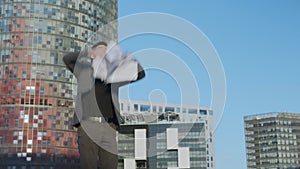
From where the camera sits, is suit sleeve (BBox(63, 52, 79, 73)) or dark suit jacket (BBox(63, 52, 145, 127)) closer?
dark suit jacket (BBox(63, 52, 145, 127))

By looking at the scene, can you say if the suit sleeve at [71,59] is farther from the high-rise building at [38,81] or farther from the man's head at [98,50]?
the high-rise building at [38,81]

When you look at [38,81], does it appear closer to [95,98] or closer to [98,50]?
[98,50]

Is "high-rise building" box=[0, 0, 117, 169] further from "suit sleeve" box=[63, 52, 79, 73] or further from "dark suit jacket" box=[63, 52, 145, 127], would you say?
"dark suit jacket" box=[63, 52, 145, 127]

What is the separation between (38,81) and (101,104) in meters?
88.9

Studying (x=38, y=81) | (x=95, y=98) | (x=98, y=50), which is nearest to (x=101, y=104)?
(x=95, y=98)

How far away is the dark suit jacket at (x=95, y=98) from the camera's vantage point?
15.4ft

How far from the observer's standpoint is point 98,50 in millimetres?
4855

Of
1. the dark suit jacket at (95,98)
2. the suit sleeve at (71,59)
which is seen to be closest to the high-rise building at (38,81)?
the suit sleeve at (71,59)

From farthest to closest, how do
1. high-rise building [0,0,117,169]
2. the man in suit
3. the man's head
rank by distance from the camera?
high-rise building [0,0,117,169], the man's head, the man in suit

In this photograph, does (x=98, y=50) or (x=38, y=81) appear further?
(x=38, y=81)

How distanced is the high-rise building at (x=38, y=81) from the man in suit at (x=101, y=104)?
84.6 meters

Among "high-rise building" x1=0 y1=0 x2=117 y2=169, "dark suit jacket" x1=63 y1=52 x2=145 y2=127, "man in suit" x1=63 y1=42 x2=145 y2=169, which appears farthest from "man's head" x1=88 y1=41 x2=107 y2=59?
"high-rise building" x1=0 y1=0 x2=117 y2=169

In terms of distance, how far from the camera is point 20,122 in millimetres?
87500

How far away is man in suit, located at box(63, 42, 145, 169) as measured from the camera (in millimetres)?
4617
